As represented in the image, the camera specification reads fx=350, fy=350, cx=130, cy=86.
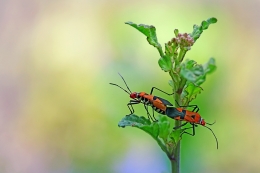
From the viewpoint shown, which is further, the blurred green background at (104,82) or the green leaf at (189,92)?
the blurred green background at (104,82)

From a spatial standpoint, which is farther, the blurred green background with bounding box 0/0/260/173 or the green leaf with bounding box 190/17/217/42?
the blurred green background with bounding box 0/0/260/173

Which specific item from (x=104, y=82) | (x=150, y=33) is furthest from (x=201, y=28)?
(x=104, y=82)

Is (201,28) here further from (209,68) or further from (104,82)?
(104,82)

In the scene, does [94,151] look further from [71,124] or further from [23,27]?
[23,27]

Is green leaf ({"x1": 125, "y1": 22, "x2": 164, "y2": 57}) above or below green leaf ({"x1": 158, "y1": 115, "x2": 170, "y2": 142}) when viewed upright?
above

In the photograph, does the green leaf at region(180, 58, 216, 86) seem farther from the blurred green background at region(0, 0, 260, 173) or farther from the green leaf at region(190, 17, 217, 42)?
the blurred green background at region(0, 0, 260, 173)

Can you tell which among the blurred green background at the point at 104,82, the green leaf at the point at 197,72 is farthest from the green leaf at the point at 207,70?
the blurred green background at the point at 104,82

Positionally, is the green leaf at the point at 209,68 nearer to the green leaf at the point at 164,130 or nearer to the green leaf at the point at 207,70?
the green leaf at the point at 207,70

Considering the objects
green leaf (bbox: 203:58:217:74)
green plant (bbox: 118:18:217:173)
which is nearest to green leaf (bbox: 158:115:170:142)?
green plant (bbox: 118:18:217:173)

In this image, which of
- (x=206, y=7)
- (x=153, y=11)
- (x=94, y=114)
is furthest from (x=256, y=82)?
(x=94, y=114)
